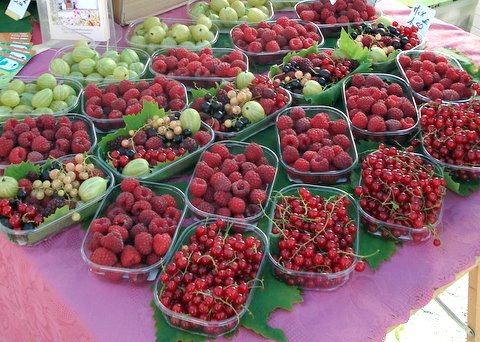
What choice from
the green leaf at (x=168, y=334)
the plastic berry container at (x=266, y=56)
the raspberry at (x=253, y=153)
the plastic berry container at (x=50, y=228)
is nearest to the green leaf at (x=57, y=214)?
the plastic berry container at (x=50, y=228)

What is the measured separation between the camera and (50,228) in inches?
46.3

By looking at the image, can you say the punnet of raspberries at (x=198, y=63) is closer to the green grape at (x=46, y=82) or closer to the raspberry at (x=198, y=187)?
the green grape at (x=46, y=82)

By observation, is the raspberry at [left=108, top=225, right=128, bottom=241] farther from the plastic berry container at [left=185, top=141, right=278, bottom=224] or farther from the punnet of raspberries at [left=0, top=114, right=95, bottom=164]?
the punnet of raspberries at [left=0, top=114, right=95, bottom=164]

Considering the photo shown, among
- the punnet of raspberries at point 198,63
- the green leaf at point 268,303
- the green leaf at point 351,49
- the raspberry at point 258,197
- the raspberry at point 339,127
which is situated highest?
the green leaf at point 351,49

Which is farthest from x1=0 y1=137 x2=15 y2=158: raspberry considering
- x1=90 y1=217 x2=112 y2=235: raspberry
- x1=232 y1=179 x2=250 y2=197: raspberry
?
x1=232 y1=179 x2=250 y2=197: raspberry

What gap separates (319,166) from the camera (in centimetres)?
129

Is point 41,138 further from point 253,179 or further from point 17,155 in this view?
point 253,179

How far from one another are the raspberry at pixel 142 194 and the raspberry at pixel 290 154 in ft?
1.17

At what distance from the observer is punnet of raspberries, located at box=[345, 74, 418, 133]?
142 cm

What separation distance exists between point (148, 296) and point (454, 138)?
33.2 inches

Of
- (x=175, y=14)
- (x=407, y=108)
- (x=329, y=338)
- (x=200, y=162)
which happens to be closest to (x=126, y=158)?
(x=200, y=162)

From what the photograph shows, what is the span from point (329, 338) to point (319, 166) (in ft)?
1.42

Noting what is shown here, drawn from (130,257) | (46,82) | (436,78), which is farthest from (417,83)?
(46,82)

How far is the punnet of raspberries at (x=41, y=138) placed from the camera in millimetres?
1317
